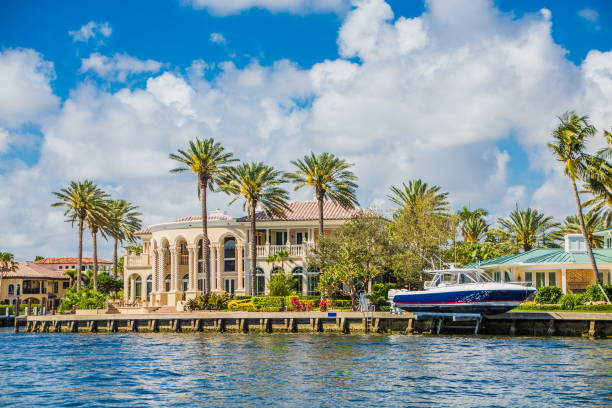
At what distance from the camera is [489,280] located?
132ft

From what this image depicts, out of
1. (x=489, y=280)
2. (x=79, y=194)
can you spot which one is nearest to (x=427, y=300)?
(x=489, y=280)

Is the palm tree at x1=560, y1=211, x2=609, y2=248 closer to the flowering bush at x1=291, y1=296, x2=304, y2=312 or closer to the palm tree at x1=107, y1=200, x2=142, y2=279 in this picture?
the flowering bush at x1=291, y1=296, x2=304, y2=312

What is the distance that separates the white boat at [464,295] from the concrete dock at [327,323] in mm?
1266

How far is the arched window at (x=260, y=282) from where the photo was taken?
2427 inches

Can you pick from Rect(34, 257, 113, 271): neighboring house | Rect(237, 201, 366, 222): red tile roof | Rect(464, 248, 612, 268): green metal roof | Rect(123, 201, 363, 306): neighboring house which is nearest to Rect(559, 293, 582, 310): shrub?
Rect(464, 248, 612, 268): green metal roof

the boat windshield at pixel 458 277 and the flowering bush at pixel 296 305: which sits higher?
the boat windshield at pixel 458 277

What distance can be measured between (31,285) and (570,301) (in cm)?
7891

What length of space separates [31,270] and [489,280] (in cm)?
7694

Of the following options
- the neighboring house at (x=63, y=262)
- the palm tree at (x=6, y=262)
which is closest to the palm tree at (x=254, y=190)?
the palm tree at (x=6, y=262)

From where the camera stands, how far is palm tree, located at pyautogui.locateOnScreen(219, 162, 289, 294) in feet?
191

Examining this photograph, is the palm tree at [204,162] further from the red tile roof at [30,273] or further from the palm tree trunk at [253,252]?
the red tile roof at [30,273]

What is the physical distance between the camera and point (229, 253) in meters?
64.2

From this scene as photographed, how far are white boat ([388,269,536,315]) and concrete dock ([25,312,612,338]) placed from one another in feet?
4.15

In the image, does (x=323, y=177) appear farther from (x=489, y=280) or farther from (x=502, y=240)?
(x=502, y=240)
